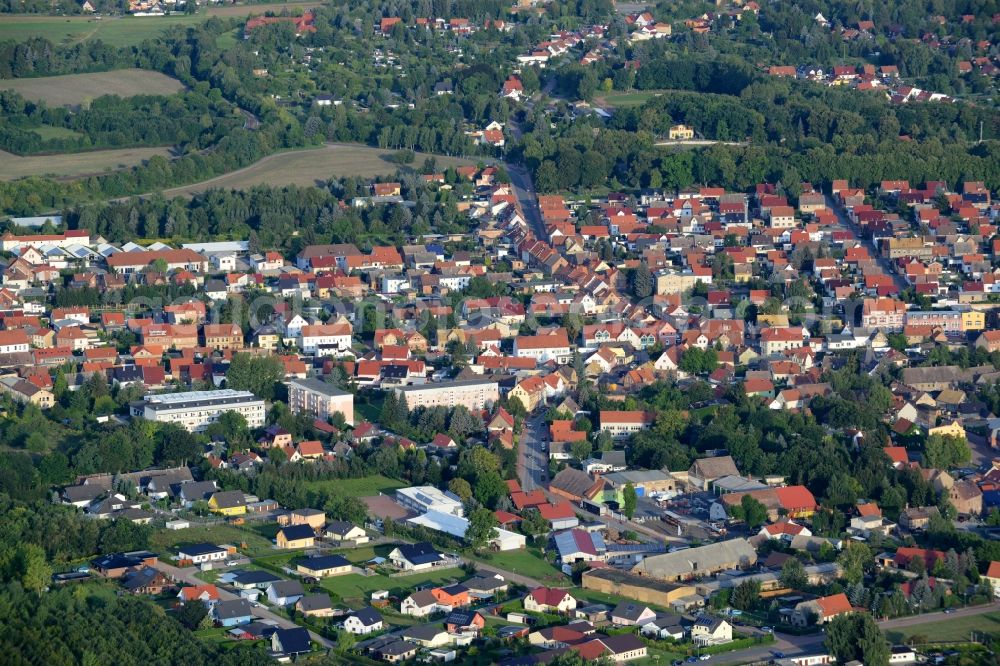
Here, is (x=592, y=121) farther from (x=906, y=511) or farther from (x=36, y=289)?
(x=906, y=511)

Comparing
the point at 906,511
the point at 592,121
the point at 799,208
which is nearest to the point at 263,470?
the point at 906,511

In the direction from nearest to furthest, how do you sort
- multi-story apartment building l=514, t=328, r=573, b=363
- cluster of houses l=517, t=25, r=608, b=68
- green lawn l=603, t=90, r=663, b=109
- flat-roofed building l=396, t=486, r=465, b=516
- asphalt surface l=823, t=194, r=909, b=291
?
flat-roofed building l=396, t=486, r=465, b=516 → multi-story apartment building l=514, t=328, r=573, b=363 → asphalt surface l=823, t=194, r=909, b=291 → green lawn l=603, t=90, r=663, b=109 → cluster of houses l=517, t=25, r=608, b=68

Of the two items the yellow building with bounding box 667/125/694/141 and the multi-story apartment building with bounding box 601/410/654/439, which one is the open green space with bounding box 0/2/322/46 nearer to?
the yellow building with bounding box 667/125/694/141

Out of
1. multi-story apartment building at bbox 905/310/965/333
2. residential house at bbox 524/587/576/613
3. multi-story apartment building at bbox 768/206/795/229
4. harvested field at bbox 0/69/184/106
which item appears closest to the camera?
residential house at bbox 524/587/576/613

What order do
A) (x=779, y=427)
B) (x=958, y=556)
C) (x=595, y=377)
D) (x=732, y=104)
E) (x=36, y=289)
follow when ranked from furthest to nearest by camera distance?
(x=732, y=104) < (x=36, y=289) < (x=595, y=377) < (x=779, y=427) < (x=958, y=556)

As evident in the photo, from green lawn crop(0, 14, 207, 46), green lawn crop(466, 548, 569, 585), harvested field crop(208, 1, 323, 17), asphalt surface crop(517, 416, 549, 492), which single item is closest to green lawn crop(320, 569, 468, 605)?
green lawn crop(466, 548, 569, 585)

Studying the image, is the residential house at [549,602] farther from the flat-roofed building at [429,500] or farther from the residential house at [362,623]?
the flat-roofed building at [429,500]

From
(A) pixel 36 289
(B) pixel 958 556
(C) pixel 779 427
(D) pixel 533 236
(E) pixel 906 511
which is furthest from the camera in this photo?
(D) pixel 533 236
